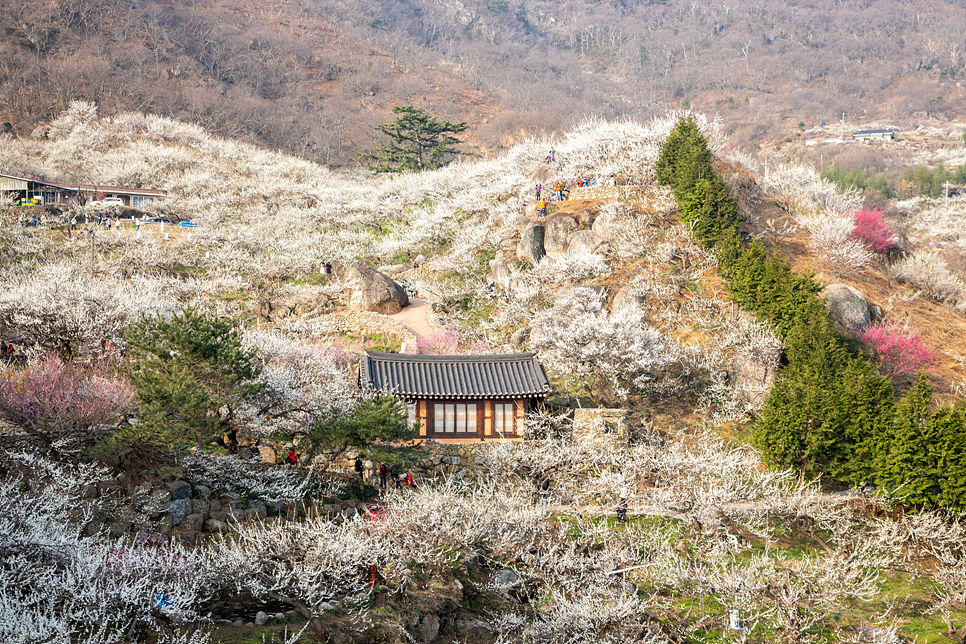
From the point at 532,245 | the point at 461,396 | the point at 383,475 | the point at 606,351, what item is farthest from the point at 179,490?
the point at 532,245

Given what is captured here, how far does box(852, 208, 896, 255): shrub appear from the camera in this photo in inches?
1615

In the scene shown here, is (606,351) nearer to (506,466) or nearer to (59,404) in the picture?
(506,466)

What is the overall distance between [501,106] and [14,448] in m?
113

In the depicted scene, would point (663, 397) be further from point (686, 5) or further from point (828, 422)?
point (686, 5)

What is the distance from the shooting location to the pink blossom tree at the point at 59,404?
1661 cm

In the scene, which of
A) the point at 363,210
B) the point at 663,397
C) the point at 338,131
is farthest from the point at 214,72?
the point at 663,397

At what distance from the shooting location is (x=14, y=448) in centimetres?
1667

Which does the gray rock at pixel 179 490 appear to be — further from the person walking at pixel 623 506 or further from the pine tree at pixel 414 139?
the pine tree at pixel 414 139

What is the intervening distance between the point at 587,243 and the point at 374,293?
38.5ft

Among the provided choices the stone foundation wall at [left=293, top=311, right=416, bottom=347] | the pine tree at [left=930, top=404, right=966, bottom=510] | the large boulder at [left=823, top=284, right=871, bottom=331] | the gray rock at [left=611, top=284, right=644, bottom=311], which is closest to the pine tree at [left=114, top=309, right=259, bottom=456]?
the stone foundation wall at [left=293, top=311, right=416, bottom=347]

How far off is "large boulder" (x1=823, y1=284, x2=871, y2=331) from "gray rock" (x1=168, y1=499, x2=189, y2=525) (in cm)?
2750

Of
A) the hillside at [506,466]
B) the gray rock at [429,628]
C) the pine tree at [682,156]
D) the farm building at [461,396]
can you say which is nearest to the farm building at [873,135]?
the hillside at [506,466]

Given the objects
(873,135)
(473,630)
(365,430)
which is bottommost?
(473,630)

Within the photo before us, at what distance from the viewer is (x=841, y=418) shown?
2314 centimetres
